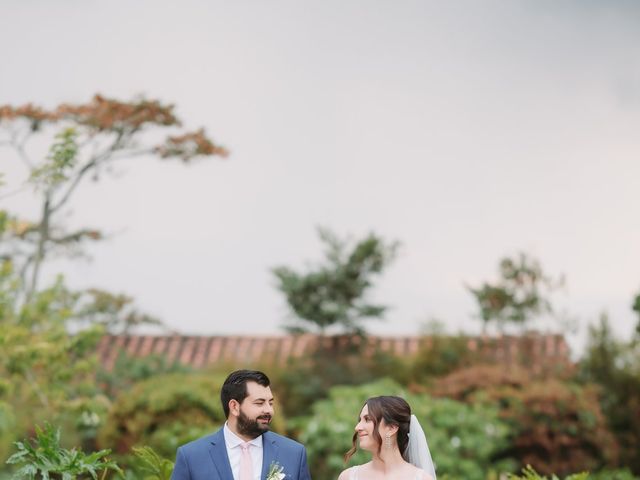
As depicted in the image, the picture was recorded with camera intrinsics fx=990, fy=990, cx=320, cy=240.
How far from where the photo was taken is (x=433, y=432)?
50.1 feet

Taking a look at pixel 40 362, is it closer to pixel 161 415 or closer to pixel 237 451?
pixel 161 415

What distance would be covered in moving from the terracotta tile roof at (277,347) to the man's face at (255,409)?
526 inches

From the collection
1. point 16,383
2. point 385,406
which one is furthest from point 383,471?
point 16,383

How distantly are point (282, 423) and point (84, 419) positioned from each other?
115 inches

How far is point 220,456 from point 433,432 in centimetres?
1017

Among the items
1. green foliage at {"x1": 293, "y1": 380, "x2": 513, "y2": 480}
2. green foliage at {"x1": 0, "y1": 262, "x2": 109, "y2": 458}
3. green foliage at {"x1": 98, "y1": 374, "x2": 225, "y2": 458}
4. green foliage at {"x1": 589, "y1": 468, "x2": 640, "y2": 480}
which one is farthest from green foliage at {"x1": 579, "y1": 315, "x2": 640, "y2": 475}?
green foliage at {"x1": 0, "y1": 262, "x2": 109, "y2": 458}

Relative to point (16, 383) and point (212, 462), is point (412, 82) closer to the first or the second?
point (16, 383)

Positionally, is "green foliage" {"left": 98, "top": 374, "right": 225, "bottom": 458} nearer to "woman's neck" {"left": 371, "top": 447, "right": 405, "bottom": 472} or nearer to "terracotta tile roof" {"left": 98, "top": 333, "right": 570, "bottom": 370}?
"terracotta tile roof" {"left": 98, "top": 333, "right": 570, "bottom": 370}

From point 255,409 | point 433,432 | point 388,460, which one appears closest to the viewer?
point 255,409

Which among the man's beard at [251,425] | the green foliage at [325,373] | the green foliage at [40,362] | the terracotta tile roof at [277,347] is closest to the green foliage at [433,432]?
the green foliage at [325,373]

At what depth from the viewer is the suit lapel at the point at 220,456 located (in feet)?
18.0

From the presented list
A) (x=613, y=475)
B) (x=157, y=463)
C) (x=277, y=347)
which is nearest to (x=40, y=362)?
(x=277, y=347)

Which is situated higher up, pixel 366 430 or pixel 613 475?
pixel 613 475

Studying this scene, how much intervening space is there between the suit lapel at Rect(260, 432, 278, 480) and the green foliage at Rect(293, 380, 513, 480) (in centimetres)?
867
